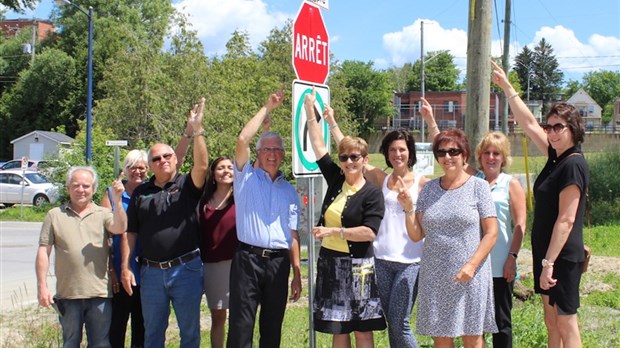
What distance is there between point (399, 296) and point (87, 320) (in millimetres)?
2465

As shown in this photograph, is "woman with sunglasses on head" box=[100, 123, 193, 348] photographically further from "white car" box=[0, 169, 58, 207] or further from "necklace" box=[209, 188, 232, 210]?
"white car" box=[0, 169, 58, 207]

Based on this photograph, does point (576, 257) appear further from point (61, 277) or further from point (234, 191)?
point (61, 277)

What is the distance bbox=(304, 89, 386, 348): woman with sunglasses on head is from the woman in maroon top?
89 cm

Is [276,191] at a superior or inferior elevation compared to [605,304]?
superior

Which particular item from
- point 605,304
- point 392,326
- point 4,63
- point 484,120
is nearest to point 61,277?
point 392,326

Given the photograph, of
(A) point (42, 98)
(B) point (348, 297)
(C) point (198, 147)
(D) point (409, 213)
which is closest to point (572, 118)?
(D) point (409, 213)

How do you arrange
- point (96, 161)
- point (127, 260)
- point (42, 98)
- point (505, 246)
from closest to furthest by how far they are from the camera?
point (505, 246), point (127, 260), point (96, 161), point (42, 98)

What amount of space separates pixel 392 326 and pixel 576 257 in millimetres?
1415

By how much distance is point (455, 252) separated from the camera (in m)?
4.42

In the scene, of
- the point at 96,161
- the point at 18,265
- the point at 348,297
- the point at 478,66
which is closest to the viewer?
the point at 348,297

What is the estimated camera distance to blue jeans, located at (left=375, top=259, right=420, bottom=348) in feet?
15.9

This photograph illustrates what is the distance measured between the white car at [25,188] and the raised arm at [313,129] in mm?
24157

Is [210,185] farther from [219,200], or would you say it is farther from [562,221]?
[562,221]

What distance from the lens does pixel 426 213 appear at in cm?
450
